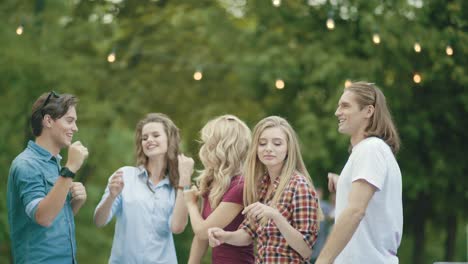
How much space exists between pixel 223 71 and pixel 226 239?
790cm

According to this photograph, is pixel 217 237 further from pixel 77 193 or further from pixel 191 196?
pixel 77 193

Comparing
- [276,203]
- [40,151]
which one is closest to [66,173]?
[40,151]

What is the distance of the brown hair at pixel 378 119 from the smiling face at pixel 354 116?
18 millimetres

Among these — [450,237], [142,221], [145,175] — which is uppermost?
[145,175]

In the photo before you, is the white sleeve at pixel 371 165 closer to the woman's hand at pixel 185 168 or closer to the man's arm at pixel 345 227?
the man's arm at pixel 345 227

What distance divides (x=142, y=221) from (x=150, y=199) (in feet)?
0.49

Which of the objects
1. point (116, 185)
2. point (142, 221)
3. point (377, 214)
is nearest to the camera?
point (377, 214)

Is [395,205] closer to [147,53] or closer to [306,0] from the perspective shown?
[306,0]

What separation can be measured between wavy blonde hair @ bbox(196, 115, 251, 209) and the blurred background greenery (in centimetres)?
351

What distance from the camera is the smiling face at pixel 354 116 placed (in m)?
3.76

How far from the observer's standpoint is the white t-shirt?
3588 millimetres

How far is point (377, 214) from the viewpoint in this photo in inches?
142

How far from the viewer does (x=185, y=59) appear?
38.0ft

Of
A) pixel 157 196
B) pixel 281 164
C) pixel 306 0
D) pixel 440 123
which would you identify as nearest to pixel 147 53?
pixel 306 0
